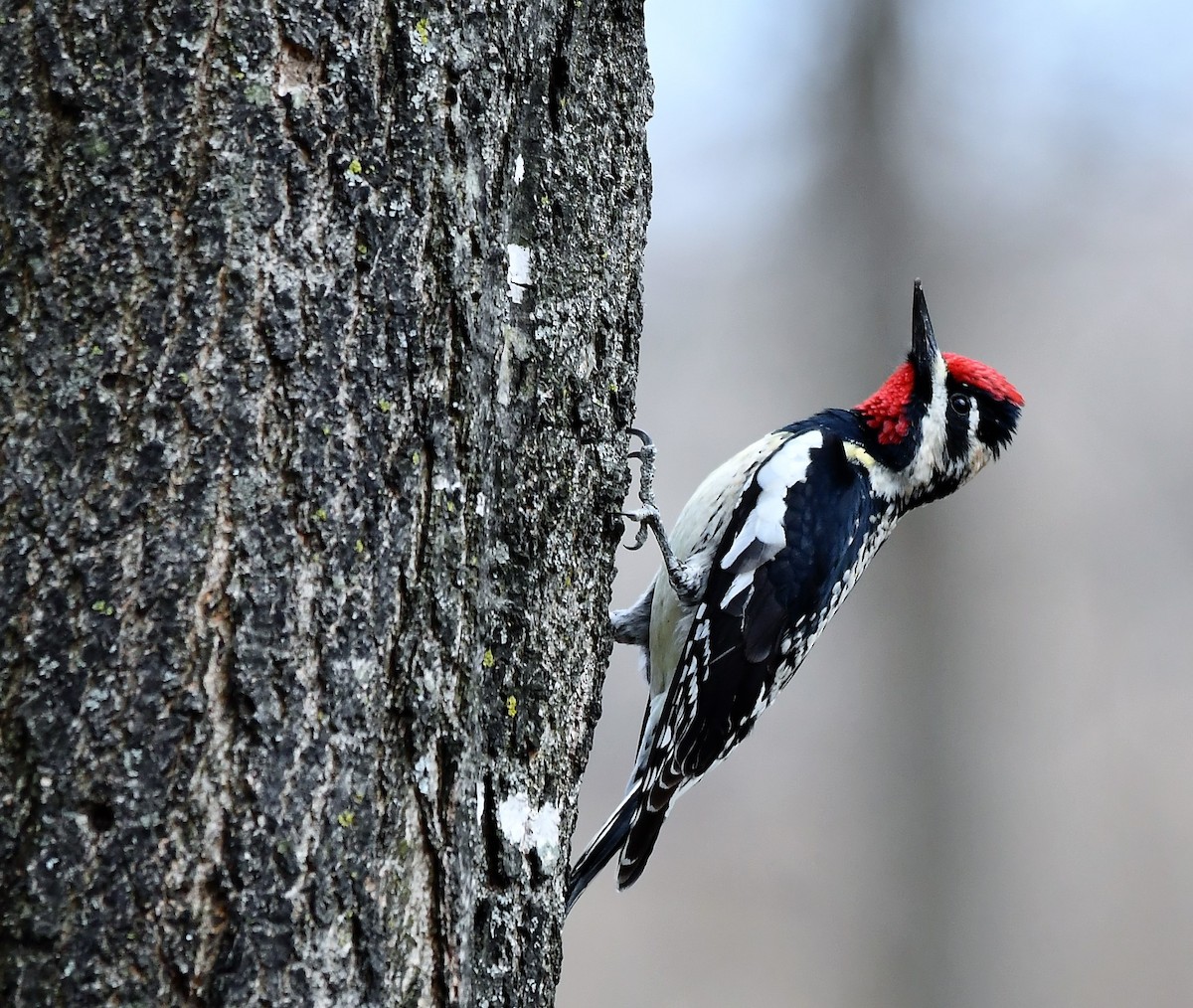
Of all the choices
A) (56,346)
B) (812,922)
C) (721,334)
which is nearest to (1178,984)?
(812,922)

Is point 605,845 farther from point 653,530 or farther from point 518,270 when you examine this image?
point 518,270

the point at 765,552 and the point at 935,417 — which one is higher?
the point at 935,417

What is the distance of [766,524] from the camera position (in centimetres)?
244

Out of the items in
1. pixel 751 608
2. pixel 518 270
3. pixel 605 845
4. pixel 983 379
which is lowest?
pixel 605 845

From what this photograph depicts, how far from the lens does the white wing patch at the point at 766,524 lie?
2438 millimetres

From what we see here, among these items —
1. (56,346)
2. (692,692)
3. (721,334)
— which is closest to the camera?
(56,346)

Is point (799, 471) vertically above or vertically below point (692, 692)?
above

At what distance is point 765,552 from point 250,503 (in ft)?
5.29

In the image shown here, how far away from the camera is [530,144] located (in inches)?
54.2

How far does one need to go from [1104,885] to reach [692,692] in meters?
3.76

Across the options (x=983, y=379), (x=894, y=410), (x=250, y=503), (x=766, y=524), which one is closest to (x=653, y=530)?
(x=766, y=524)

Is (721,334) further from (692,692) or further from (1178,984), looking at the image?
(1178,984)

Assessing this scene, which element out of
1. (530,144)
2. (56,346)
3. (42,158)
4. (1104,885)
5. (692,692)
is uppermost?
(530,144)

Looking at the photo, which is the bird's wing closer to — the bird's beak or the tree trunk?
the bird's beak
